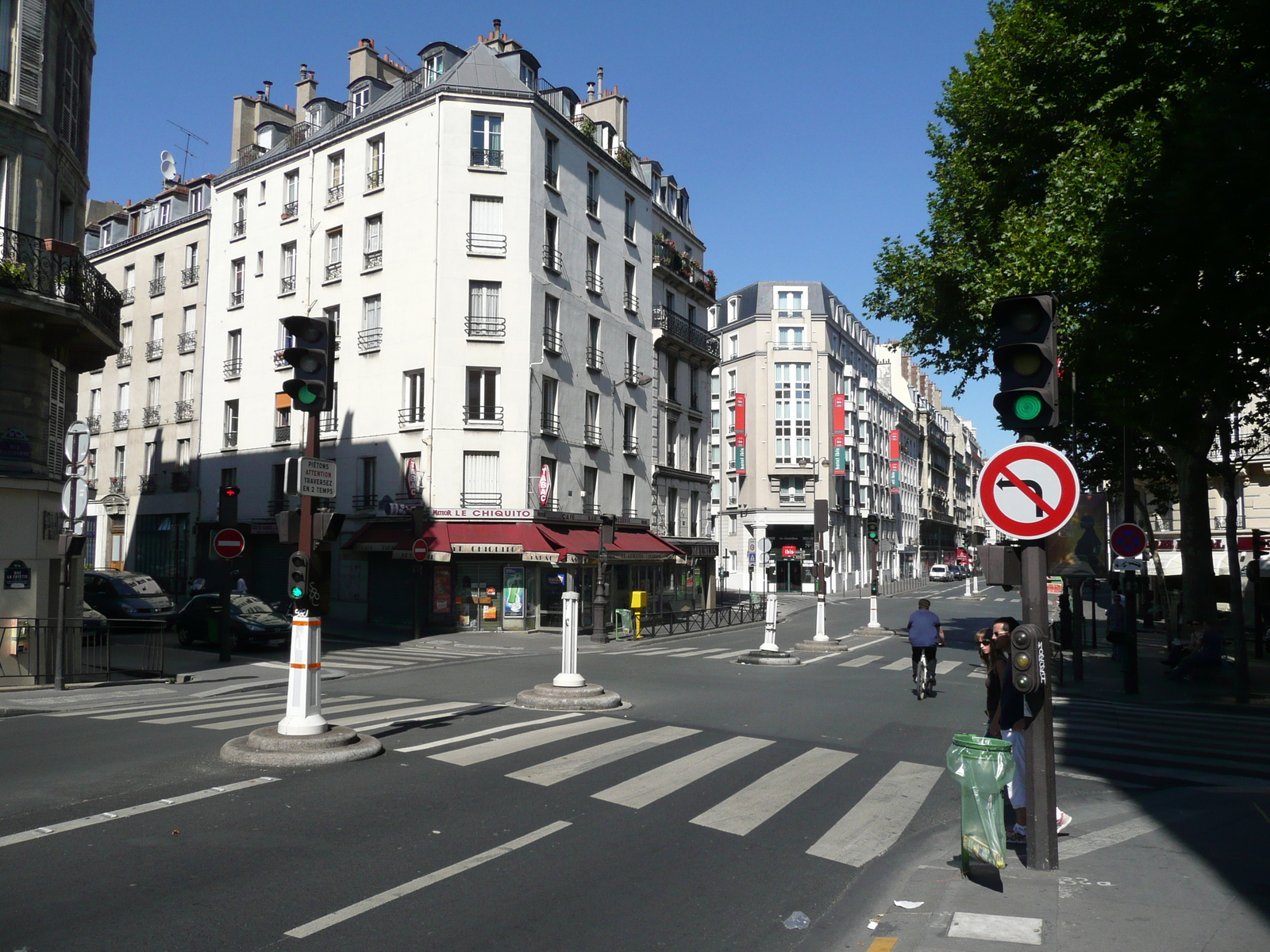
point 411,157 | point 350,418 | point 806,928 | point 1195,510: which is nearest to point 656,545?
point 350,418

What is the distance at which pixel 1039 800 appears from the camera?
5.63 metres

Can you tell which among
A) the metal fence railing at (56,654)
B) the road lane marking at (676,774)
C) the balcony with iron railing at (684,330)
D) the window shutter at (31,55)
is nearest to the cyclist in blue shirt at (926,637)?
the road lane marking at (676,774)

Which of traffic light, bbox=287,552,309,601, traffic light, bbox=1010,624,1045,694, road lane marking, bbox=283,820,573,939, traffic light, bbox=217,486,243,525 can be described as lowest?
road lane marking, bbox=283,820,573,939

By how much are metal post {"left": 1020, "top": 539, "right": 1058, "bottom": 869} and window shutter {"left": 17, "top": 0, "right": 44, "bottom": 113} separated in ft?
59.5

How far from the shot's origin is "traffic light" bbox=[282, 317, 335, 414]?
30.3 feet

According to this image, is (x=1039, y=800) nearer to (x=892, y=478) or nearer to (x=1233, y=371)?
(x=1233, y=371)

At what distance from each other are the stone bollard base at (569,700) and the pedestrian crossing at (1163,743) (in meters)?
5.61

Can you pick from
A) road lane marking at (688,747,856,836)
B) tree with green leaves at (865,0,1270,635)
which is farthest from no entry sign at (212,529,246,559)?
Result: tree with green leaves at (865,0,1270,635)

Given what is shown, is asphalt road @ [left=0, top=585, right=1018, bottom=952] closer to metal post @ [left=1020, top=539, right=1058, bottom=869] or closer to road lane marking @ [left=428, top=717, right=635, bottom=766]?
road lane marking @ [left=428, top=717, right=635, bottom=766]

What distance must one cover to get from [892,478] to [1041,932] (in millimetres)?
82172

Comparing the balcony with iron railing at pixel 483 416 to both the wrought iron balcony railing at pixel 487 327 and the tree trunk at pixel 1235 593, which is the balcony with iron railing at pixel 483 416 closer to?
the wrought iron balcony railing at pixel 487 327

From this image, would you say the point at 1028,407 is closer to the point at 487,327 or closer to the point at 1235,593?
the point at 1235,593

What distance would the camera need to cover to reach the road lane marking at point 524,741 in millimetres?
9281

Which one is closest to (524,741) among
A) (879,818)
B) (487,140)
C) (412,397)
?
(879,818)
